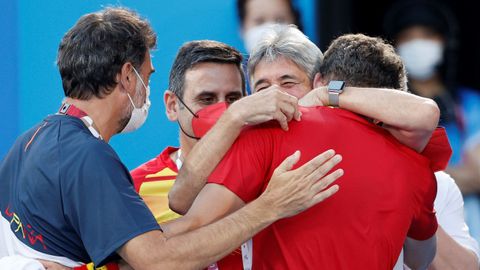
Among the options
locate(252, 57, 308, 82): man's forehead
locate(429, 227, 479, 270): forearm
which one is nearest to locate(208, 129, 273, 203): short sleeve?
locate(252, 57, 308, 82): man's forehead

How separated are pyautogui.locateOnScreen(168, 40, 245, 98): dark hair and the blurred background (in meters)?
1.11

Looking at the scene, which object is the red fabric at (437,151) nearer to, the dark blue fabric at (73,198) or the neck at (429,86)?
the dark blue fabric at (73,198)

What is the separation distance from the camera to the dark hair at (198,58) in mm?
3883

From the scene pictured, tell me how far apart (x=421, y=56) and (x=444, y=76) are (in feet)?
0.55

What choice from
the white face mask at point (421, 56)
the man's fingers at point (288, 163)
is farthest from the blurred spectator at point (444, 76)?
the man's fingers at point (288, 163)

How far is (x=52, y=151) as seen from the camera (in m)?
2.80

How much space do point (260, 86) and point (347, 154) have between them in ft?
2.99

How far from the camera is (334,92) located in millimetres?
2832

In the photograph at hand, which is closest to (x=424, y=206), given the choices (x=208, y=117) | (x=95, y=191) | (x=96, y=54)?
(x=208, y=117)

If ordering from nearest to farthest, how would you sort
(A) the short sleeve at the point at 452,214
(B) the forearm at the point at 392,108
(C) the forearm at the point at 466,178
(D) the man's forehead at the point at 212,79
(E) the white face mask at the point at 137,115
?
(B) the forearm at the point at 392,108
(E) the white face mask at the point at 137,115
(A) the short sleeve at the point at 452,214
(D) the man's forehead at the point at 212,79
(C) the forearm at the point at 466,178

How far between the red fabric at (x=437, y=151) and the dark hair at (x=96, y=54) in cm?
102

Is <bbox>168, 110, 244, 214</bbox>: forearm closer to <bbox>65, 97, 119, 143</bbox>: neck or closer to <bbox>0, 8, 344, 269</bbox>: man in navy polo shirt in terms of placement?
<bbox>0, 8, 344, 269</bbox>: man in navy polo shirt

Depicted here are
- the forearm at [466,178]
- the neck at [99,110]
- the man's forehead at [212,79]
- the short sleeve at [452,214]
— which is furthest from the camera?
the forearm at [466,178]

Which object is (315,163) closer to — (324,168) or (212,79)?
(324,168)
